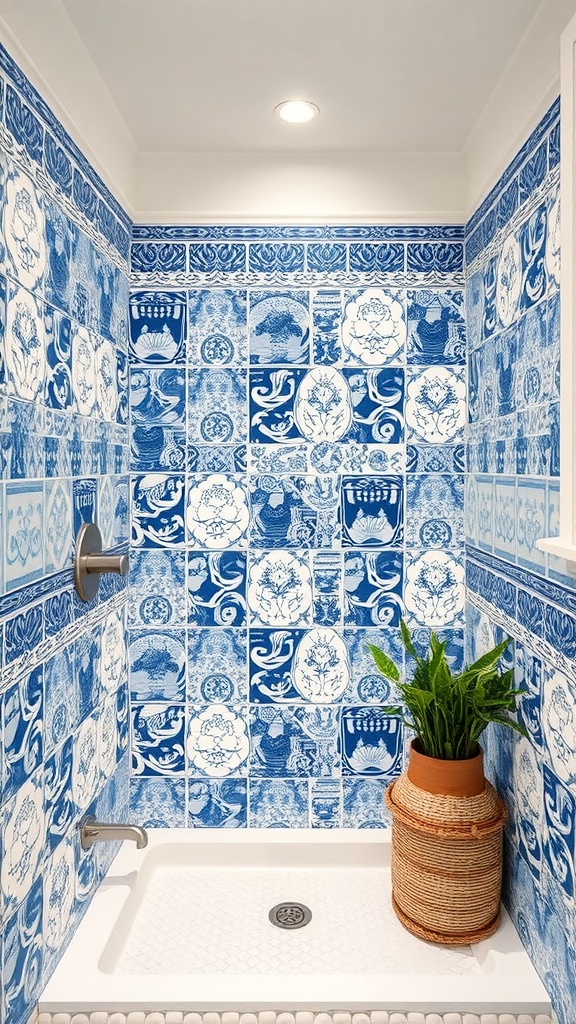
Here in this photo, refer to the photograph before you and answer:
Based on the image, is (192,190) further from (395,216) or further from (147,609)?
(147,609)

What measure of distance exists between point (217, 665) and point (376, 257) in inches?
45.9

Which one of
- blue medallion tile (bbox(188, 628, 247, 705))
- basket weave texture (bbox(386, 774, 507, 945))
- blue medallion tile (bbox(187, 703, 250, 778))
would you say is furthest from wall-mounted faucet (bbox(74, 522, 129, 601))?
basket weave texture (bbox(386, 774, 507, 945))

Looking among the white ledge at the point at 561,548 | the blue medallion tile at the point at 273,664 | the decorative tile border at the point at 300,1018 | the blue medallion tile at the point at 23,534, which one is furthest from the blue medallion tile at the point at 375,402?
the decorative tile border at the point at 300,1018

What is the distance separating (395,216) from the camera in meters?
1.87

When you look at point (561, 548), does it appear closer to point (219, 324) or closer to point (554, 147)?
point (554, 147)

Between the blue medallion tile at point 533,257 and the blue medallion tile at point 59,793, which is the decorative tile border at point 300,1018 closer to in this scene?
the blue medallion tile at point 59,793

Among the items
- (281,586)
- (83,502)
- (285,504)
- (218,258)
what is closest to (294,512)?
(285,504)

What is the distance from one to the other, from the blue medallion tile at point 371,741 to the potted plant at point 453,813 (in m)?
0.36

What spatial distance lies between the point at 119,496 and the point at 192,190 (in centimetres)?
83

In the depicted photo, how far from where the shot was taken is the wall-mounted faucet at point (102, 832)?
4.92 ft

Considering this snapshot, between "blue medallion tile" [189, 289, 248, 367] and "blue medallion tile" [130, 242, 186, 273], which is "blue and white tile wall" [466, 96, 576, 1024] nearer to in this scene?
"blue medallion tile" [189, 289, 248, 367]

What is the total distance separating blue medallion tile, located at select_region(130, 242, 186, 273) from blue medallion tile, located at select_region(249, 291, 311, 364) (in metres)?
0.22

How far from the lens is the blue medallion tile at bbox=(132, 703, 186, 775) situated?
1916 millimetres

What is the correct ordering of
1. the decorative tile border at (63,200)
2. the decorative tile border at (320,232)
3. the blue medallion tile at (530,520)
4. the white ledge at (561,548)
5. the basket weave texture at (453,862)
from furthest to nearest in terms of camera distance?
the decorative tile border at (320,232) < the basket weave texture at (453,862) < the blue medallion tile at (530,520) < the decorative tile border at (63,200) < the white ledge at (561,548)
